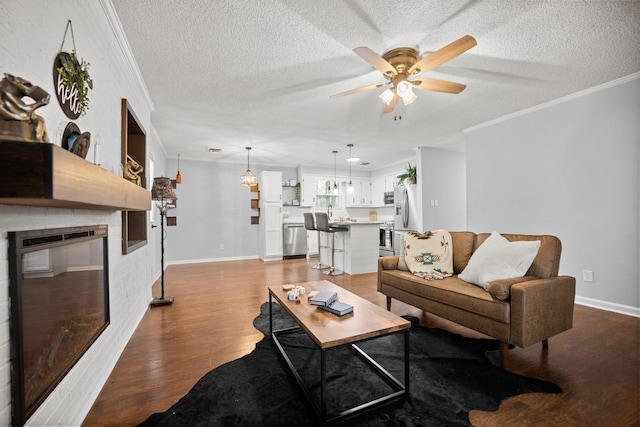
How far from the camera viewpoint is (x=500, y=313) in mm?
1902

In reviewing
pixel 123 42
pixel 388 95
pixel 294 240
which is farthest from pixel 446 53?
pixel 294 240

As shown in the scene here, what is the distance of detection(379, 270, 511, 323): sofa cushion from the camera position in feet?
6.34

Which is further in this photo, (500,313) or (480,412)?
(500,313)

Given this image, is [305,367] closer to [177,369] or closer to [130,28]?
[177,369]

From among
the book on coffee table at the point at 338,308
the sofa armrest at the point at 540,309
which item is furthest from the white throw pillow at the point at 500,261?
the book on coffee table at the point at 338,308

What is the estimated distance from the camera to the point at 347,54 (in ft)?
7.74

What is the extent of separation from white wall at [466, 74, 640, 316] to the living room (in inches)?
0.4

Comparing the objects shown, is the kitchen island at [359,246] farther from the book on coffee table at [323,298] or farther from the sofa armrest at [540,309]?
the sofa armrest at [540,309]

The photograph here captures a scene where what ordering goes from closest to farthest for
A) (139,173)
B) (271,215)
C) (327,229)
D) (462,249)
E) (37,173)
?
(37,173), (462,249), (139,173), (327,229), (271,215)

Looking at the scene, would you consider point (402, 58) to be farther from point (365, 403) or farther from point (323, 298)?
point (365, 403)

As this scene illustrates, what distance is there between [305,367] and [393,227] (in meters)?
4.85

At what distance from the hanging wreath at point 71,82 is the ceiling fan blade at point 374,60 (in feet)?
5.14

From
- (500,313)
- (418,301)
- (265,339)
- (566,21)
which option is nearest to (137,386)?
(265,339)

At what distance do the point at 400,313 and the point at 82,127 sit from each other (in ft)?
9.97
